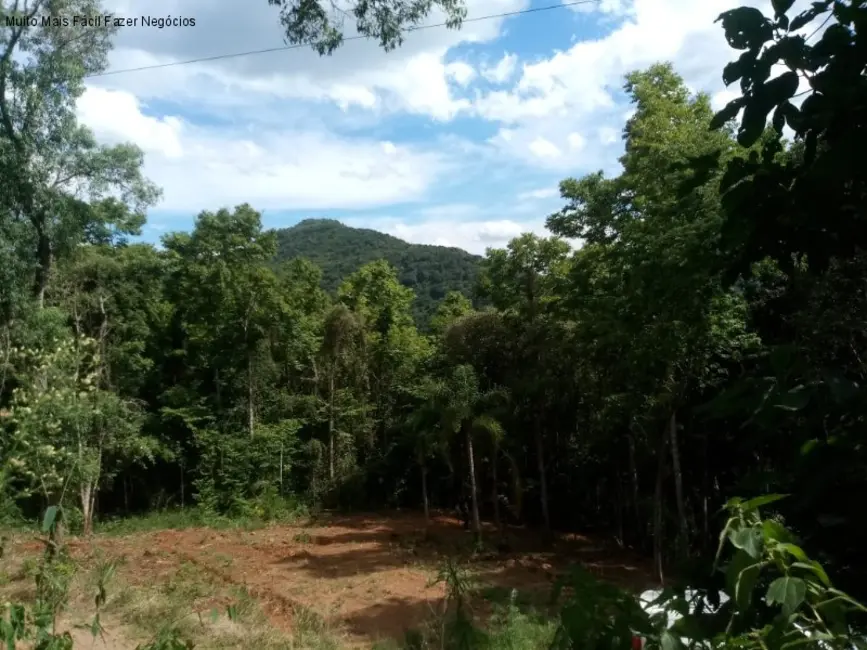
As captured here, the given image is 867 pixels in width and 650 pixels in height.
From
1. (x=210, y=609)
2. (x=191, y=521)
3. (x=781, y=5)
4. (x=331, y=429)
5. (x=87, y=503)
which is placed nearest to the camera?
(x=781, y=5)

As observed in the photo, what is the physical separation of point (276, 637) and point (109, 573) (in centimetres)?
540

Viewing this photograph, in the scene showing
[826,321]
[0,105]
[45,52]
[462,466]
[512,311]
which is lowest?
[462,466]

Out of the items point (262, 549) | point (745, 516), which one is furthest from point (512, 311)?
point (745, 516)

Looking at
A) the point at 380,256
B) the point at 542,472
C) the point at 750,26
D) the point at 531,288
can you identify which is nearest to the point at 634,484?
the point at 542,472

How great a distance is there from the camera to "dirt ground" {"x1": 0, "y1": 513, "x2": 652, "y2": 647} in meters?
8.26

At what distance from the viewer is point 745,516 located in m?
0.77

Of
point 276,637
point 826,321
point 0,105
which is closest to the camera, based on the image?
point 826,321

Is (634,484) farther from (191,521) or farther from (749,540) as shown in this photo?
(749,540)

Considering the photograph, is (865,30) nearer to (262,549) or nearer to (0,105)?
(0,105)

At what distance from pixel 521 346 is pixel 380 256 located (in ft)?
120

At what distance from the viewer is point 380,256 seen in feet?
159

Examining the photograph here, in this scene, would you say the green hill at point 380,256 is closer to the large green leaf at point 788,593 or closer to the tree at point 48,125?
the tree at point 48,125

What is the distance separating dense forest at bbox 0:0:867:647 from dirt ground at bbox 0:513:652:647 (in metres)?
0.91

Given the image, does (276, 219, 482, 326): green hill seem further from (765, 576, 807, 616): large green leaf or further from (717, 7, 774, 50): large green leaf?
(765, 576, 807, 616): large green leaf
